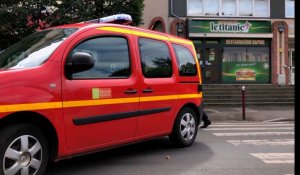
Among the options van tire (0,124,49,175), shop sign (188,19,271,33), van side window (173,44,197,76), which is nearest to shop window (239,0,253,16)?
shop sign (188,19,271,33)

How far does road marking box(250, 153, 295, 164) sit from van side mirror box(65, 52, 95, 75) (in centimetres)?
303

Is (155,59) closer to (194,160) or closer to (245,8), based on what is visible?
(194,160)

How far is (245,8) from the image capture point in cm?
2378

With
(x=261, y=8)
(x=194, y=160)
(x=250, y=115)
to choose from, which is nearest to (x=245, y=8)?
(x=261, y=8)

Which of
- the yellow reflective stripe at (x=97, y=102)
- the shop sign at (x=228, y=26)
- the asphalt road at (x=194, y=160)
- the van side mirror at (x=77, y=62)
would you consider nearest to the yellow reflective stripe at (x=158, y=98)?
the yellow reflective stripe at (x=97, y=102)

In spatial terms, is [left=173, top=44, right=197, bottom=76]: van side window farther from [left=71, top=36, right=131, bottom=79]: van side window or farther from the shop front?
the shop front

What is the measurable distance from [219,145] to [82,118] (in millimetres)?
3391

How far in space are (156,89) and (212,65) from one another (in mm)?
17105

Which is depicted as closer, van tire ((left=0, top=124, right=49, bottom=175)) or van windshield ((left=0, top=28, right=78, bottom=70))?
van tire ((left=0, top=124, right=49, bottom=175))

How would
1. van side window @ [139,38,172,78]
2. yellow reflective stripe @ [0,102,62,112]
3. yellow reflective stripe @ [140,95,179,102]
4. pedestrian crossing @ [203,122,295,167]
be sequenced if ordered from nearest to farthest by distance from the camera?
yellow reflective stripe @ [0,102,62,112] < yellow reflective stripe @ [140,95,179,102] < van side window @ [139,38,172,78] < pedestrian crossing @ [203,122,295,167]

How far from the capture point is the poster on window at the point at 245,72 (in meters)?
23.6

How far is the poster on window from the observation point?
23.6 meters

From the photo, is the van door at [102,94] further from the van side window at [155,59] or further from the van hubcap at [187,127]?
the van hubcap at [187,127]

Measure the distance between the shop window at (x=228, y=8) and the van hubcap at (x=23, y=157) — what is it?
19.6m
